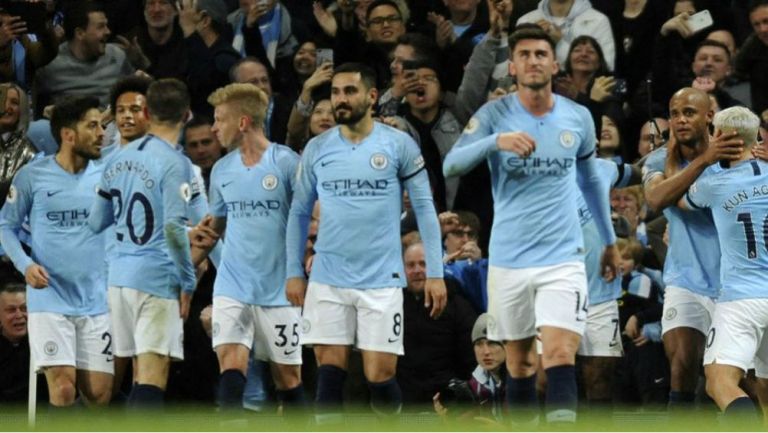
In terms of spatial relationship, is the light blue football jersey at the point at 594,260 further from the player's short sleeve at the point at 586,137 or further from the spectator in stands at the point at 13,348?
the spectator in stands at the point at 13,348

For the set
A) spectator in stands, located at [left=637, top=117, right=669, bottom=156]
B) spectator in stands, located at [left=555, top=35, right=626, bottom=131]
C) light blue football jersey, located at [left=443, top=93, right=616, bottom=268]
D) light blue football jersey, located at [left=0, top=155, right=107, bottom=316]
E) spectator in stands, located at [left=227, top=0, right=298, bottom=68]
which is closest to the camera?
light blue football jersey, located at [left=443, top=93, right=616, bottom=268]

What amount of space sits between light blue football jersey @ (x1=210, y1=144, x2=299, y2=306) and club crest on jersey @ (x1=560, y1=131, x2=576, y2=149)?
210cm

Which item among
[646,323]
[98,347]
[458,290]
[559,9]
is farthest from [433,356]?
[559,9]

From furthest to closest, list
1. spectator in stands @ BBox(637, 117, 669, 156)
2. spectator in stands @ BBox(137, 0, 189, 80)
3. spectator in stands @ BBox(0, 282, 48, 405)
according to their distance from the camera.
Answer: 1. spectator in stands @ BBox(137, 0, 189, 80)
2. spectator in stands @ BBox(637, 117, 669, 156)
3. spectator in stands @ BBox(0, 282, 48, 405)

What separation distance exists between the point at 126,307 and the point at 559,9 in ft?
17.3

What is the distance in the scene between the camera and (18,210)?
41.9 ft

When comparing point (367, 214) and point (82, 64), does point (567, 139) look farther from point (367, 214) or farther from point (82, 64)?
point (82, 64)

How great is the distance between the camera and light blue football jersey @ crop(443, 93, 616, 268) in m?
10.9

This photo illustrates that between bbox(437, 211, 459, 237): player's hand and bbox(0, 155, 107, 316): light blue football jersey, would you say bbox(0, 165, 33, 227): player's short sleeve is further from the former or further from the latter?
bbox(437, 211, 459, 237): player's hand

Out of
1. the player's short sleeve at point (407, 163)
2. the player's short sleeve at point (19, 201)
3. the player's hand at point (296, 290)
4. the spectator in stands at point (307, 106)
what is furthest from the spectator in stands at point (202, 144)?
the player's short sleeve at point (407, 163)

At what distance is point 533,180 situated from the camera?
11.0 meters

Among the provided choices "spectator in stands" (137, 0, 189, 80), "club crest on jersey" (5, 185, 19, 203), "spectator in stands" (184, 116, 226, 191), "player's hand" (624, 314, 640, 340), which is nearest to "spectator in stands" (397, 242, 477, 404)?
"player's hand" (624, 314, 640, 340)

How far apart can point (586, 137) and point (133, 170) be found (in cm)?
302

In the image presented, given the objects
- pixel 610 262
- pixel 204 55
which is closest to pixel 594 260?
pixel 610 262
